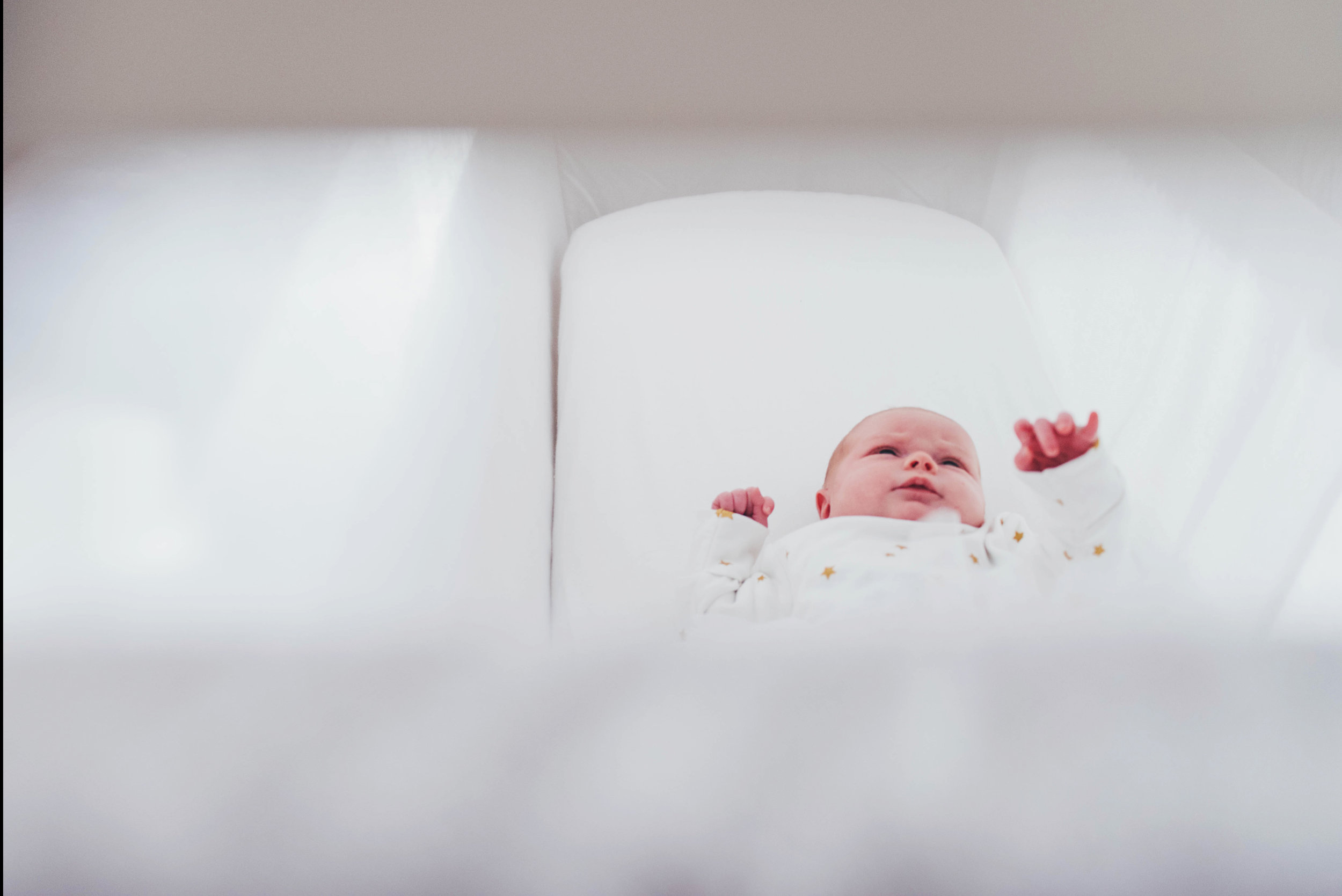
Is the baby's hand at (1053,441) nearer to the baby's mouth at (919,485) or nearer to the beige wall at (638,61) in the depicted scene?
the baby's mouth at (919,485)

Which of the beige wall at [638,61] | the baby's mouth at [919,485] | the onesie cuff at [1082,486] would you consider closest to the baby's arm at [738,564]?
the baby's mouth at [919,485]

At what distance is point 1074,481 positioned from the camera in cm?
71

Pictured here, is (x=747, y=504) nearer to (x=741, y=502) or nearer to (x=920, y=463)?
(x=741, y=502)

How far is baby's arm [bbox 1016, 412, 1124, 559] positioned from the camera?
69 centimetres

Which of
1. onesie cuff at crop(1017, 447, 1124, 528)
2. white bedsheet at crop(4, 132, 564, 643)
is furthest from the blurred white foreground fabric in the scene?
onesie cuff at crop(1017, 447, 1124, 528)

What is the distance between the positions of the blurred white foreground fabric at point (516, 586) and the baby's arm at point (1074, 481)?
96 millimetres

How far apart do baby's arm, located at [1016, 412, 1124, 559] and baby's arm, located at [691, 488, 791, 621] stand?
0.94 ft

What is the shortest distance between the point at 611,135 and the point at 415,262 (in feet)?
1.72

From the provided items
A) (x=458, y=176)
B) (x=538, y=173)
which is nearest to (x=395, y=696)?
(x=458, y=176)

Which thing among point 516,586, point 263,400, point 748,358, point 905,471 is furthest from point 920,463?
point 263,400

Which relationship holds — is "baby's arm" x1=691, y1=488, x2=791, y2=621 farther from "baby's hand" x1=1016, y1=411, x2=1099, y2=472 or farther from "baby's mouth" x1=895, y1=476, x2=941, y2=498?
"baby's hand" x1=1016, y1=411, x2=1099, y2=472

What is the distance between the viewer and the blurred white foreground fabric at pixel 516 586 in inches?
14.2

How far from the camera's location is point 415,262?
32.5 inches

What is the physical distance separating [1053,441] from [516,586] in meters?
0.49
